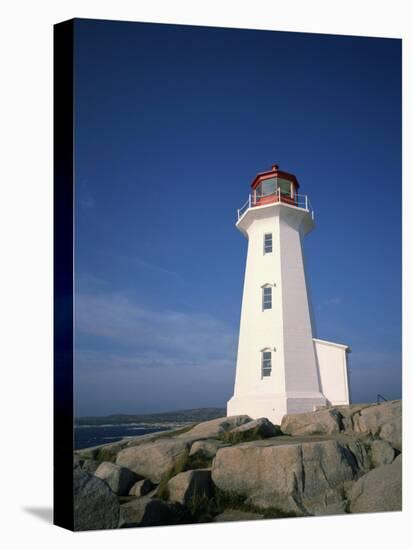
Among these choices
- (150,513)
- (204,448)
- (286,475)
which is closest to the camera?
(150,513)

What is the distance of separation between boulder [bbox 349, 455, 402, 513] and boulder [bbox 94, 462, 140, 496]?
11.3 ft

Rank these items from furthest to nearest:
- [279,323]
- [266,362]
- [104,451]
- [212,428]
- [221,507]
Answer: [279,323]
[266,362]
[212,428]
[221,507]
[104,451]

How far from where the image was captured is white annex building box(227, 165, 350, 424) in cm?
1458

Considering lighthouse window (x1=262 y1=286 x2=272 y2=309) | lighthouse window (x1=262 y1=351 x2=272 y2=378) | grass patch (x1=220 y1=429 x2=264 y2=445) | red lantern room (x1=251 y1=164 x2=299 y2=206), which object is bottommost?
grass patch (x1=220 y1=429 x2=264 y2=445)

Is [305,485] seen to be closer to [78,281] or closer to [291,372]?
[291,372]

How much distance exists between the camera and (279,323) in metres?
15.1

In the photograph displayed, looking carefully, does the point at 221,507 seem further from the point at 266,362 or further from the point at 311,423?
the point at 266,362

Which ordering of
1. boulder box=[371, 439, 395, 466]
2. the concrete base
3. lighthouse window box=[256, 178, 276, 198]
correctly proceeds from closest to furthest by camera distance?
boulder box=[371, 439, 395, 466]
the concrete base
lighthouse window box=[256, 178, 276, 198]

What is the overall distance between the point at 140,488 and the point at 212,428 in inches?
67.0

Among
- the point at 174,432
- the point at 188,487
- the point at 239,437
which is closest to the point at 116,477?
the point at 188,487

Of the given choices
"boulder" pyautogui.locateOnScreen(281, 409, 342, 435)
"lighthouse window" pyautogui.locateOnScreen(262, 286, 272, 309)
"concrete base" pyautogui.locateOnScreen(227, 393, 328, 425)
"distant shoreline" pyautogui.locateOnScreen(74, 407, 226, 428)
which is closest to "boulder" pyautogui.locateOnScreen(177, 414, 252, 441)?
"distant shoreline" pyautogui.locateOnScreen(74, 407, 226, 428)

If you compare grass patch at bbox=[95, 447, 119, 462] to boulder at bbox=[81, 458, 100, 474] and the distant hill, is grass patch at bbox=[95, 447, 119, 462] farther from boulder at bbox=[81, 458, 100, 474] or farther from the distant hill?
the distant hill

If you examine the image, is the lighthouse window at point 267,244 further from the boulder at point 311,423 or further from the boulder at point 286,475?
the boulder at point 286,475

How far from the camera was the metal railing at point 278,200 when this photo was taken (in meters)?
15.1
